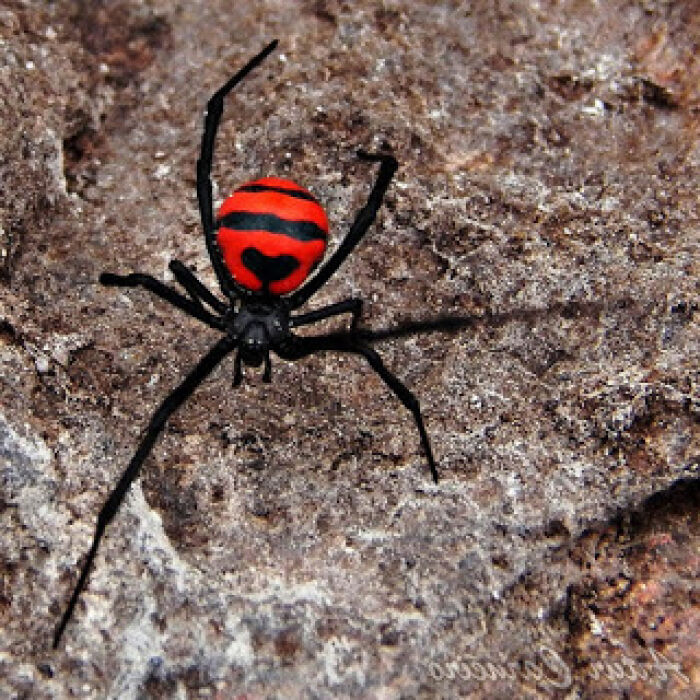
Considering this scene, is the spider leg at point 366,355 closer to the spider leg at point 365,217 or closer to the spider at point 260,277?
the spider at point 260,277

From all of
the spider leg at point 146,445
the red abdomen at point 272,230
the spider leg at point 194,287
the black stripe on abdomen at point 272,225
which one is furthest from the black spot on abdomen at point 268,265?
the spider leg at point 146,445

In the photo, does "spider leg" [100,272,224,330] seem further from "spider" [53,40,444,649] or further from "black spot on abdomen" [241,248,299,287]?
"black spot on abdomen" [241,248,299,287]

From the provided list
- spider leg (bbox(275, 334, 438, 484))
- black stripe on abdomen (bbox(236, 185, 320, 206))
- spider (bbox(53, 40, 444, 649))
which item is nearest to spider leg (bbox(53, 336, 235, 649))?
spider (bbox(53, 40, 444, 649))

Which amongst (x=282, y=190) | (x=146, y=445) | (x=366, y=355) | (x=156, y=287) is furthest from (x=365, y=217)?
(x=146, y=445)

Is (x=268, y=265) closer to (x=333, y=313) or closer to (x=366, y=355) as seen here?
(x=333, y=313)

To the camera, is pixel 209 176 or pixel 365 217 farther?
pixel 209 176

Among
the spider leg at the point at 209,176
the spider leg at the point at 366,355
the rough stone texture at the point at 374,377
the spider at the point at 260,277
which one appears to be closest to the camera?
the rough stone texture at the point at 374,377
